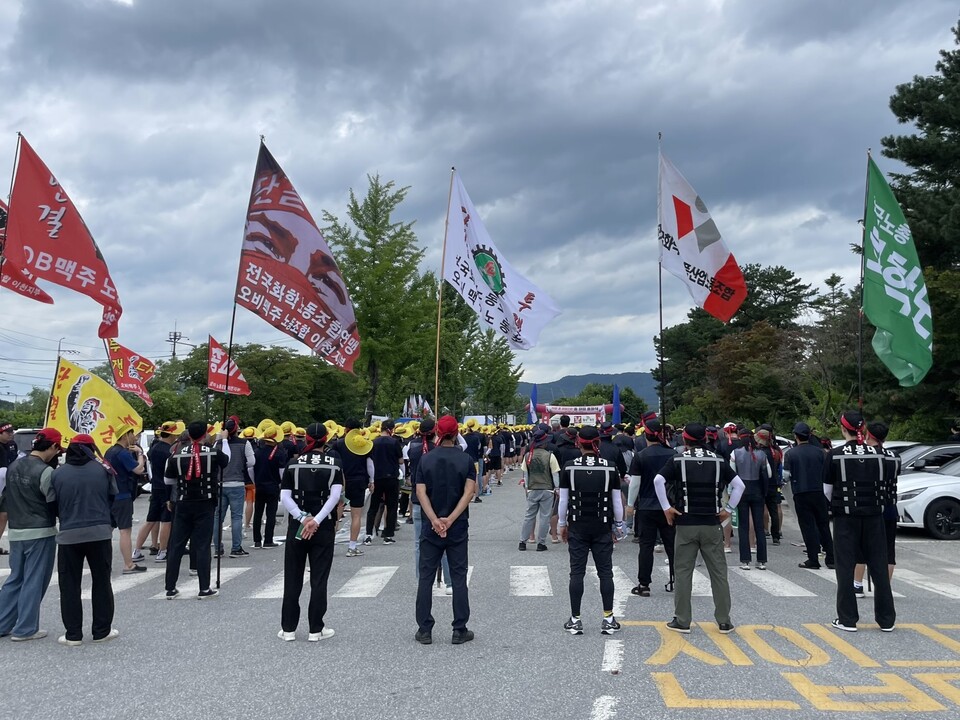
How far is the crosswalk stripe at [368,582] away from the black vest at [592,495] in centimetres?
293

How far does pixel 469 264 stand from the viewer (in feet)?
45.0

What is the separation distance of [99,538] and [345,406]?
56458 millimetres

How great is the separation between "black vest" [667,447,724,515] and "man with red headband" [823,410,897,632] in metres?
1.24

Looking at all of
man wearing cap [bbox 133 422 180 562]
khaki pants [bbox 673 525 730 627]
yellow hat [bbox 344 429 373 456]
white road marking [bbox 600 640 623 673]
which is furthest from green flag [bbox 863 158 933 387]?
man wearing cap [bbox 133 422 180 562]

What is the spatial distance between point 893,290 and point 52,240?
1179 centimetres

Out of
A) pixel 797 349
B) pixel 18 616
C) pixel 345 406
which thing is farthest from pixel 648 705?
pixel 345 406

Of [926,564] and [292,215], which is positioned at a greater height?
[292,215]

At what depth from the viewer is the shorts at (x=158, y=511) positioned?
11.0 m

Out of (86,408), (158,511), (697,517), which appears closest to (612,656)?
(697,517)

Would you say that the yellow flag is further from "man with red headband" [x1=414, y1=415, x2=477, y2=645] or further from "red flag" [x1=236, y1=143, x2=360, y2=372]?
"man with red headband" [x1=414, y1=415, x2=477, y2=645]

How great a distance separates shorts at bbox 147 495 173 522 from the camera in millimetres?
10973

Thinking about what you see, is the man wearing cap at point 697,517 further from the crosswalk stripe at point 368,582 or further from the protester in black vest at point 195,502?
the protester in black vest at point 195,502

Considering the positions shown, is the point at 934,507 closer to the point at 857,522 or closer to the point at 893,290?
the point at 893,290

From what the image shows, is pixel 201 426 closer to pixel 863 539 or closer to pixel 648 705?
pixel 648 705
